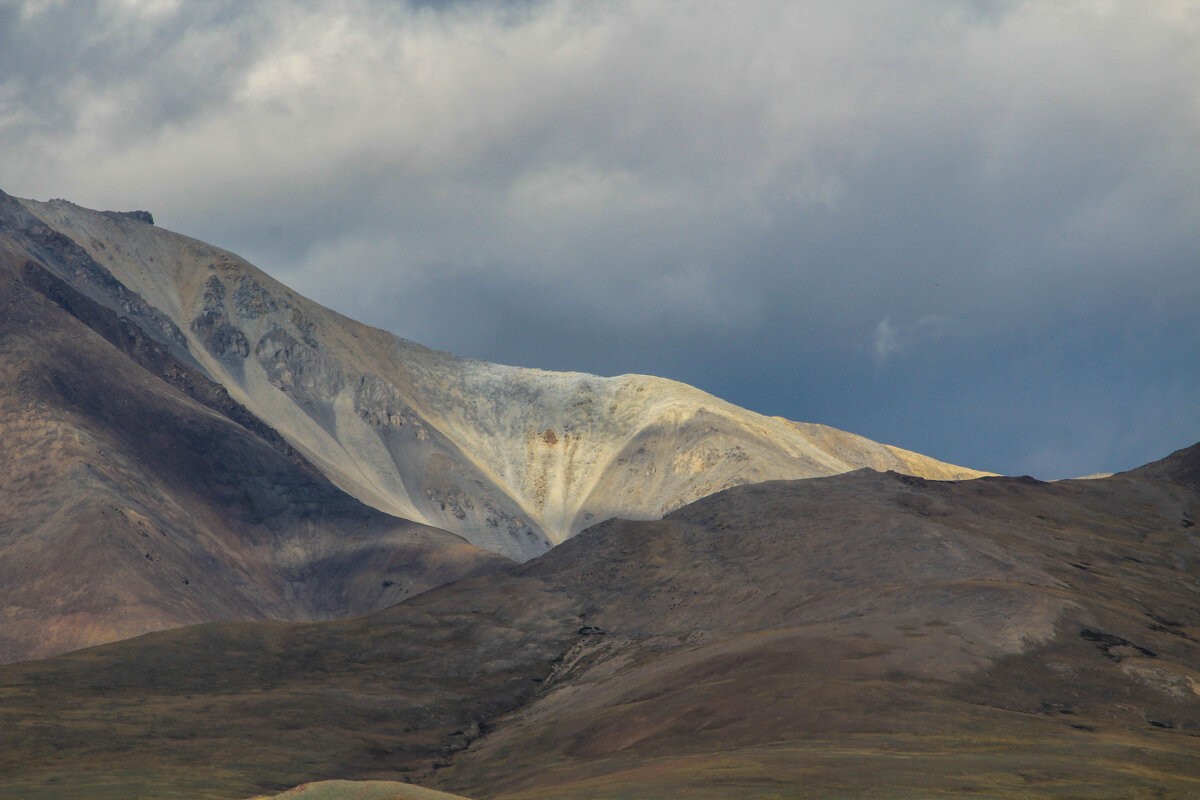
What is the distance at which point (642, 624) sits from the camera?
96.0 meters

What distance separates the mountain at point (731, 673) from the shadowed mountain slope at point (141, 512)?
1884 inches

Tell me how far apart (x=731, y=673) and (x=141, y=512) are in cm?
10981

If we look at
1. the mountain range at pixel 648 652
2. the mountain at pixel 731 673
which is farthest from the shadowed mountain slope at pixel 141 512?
the mountain at pixel 731 673

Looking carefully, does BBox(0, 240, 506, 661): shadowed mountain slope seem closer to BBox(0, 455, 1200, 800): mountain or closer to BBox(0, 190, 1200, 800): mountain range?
BBox(0, 190, 1200, 800): mountain range

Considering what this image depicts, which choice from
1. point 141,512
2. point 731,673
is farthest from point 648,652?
point 141,512

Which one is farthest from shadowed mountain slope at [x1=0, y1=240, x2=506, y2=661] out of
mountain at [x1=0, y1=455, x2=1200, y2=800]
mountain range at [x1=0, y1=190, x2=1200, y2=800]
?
mountain at [x1=0, y1=455, x2=1200, y2=800]

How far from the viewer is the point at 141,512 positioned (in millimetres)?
153375

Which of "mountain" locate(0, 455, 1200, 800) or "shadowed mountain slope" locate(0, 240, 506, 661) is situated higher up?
"shadowed mountain slope" locate(0, 240, 506, 661)

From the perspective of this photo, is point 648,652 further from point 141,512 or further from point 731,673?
point 141,512

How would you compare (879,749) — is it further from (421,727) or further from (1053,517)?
(1053,517)

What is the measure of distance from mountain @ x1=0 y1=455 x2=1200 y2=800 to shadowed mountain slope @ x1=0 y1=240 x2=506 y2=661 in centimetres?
4786

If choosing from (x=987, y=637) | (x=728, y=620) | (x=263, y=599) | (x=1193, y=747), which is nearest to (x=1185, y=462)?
(x=728, y=620)

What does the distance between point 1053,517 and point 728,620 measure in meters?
40.0

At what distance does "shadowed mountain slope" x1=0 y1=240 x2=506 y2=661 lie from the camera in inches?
5399
